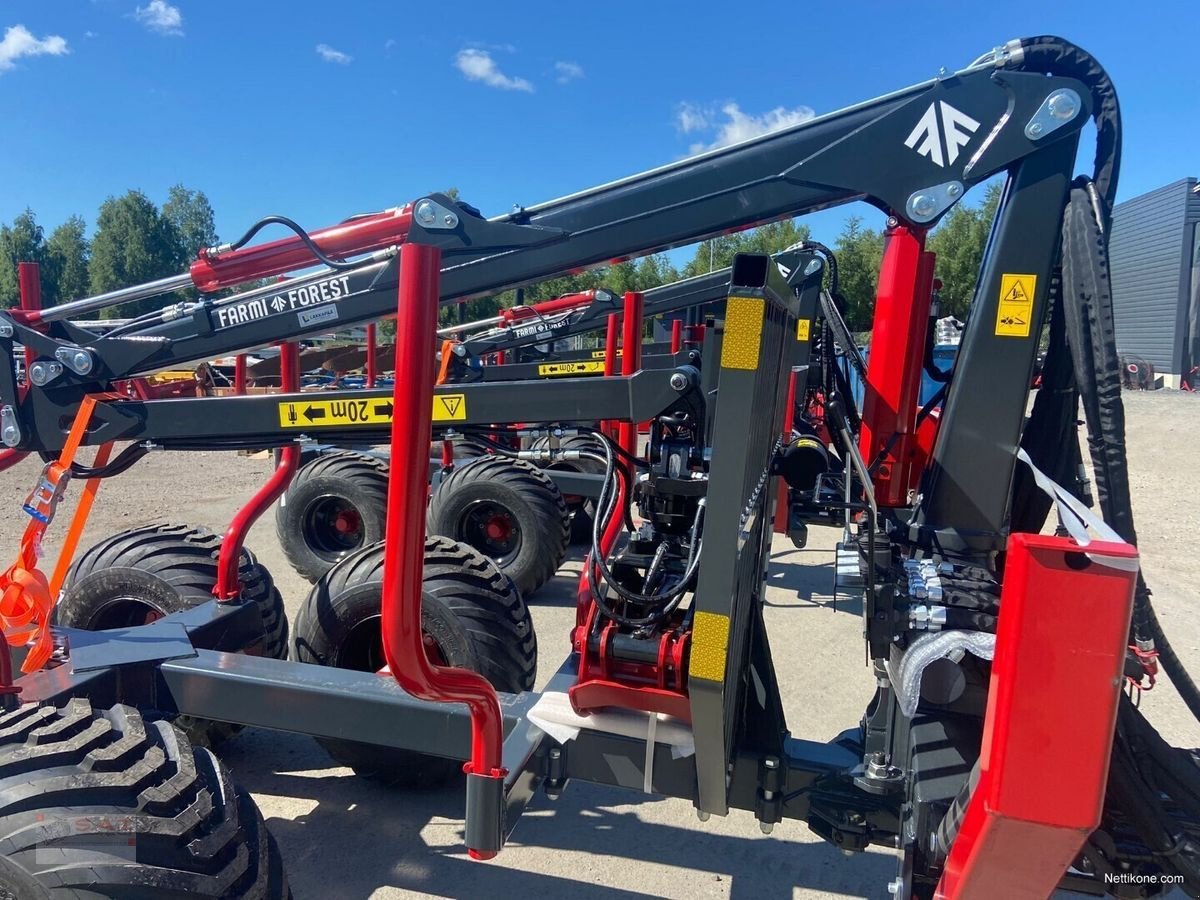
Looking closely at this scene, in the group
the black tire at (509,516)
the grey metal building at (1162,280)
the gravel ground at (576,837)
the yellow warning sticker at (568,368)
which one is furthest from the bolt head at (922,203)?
the grey metal building at (1162,280)

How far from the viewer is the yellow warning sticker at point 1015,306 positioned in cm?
283

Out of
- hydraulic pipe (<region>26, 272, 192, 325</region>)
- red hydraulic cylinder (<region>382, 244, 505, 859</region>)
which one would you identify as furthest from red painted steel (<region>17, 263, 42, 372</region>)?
red hydraulic cylinder (<region>382, 244, 505, 859</region>)

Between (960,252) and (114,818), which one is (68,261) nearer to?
(960,252)

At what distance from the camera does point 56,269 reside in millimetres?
56906

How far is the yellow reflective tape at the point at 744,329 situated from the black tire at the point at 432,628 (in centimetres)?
187

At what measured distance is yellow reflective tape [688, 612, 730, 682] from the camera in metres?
2.06

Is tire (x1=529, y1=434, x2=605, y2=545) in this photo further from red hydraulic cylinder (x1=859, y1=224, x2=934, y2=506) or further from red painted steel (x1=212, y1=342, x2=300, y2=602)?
red painted steel (x1=212, y1=342, x2=300, y2=602)

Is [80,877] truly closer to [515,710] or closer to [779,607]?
[515,710]

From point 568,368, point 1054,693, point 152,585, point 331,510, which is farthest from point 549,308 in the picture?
point 1054,693

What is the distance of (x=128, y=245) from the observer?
59.7 metres

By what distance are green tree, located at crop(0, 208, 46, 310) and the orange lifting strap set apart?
58.5 m

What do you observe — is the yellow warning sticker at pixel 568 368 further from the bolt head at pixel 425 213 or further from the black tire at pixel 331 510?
the bolt head at pixel 425 213

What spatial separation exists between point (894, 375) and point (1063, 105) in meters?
2.00

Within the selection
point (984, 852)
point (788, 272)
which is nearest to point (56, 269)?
point (788, 272)
